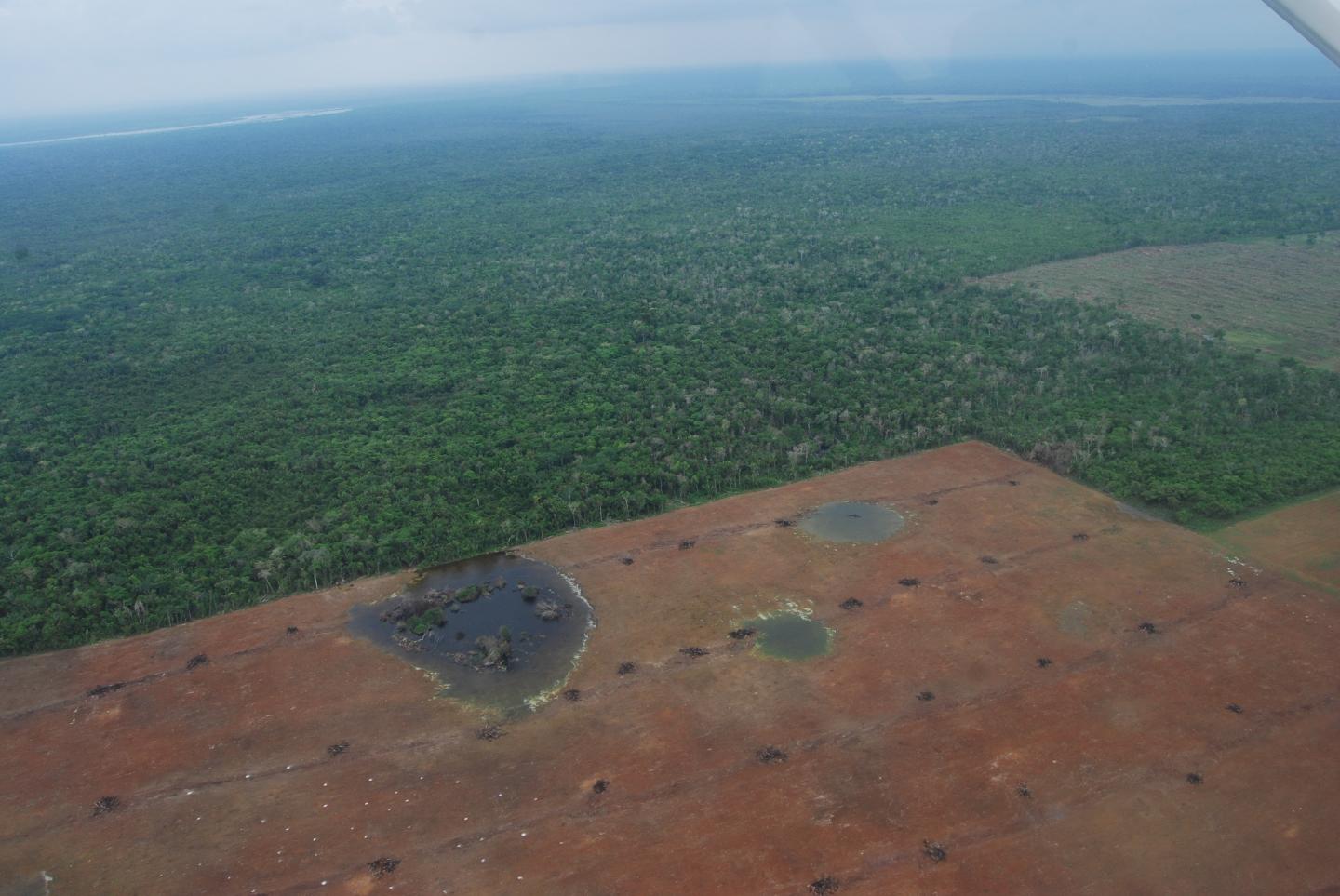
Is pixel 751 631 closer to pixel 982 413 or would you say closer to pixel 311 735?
pixel 311 735

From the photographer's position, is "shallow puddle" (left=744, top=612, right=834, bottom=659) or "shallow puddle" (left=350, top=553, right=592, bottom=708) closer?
"shallow puddle" (left=350, top=553, right=592, bottom=708)

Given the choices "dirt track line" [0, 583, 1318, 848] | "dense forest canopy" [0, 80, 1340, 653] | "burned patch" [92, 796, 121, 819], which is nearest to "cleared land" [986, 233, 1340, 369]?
"dense forest canopy" [0, 80, 1340, 653]

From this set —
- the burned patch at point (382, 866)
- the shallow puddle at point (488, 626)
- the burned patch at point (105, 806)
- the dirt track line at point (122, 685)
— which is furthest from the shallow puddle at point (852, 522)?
the burned patch at point (105, 806)

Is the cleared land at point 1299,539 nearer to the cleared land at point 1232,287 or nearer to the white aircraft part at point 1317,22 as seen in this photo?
the cleared land at point 1232,287

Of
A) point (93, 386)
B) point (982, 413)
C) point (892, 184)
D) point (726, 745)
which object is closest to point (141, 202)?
point (93, 386)

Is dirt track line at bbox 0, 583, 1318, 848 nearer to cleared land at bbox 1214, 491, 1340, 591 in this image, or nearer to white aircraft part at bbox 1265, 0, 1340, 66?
cleared land at bbox 1214, 491, 1340, 591

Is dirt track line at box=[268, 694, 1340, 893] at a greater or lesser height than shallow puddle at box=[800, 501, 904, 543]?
lesser

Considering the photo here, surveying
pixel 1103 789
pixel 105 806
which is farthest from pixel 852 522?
pixel 105 806

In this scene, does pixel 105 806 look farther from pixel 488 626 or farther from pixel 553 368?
pixel 553 368
